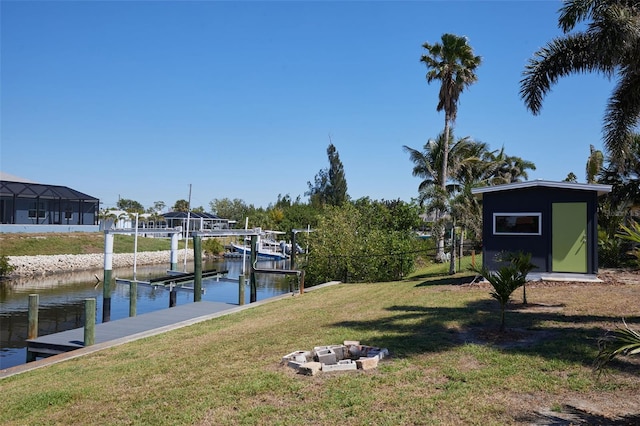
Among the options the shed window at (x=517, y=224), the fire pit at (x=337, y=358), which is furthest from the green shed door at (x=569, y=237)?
the fire pit at (x=337, y=358)

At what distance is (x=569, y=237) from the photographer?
15.9 meters

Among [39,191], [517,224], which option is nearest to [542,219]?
[517,224]

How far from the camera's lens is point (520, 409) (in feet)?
18.6

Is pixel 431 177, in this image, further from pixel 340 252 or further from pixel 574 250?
pixel 574 250

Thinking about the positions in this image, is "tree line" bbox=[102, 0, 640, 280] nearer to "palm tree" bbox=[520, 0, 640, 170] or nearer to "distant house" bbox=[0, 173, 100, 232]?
"palm tree" bbox=[520, 0, 640, 170]

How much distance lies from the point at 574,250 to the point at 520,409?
1183cm

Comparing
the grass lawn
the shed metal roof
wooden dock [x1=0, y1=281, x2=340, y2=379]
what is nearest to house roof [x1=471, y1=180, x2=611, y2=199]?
the grass lawn

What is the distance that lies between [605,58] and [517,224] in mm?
6107

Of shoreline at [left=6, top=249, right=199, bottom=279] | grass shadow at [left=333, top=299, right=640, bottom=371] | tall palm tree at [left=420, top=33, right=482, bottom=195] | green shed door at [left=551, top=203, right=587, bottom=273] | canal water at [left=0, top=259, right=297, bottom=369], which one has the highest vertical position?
tall palm tree at [left=420, top=33, right=482, bottom=195]

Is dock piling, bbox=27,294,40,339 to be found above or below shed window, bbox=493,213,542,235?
below

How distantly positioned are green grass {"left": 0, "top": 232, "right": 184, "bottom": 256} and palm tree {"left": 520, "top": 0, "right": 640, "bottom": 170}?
39.9m

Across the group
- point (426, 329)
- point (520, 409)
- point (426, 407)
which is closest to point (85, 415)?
point (426, 407)

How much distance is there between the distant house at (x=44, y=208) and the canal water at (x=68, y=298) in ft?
48.1

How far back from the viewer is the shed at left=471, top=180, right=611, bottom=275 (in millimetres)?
15820
